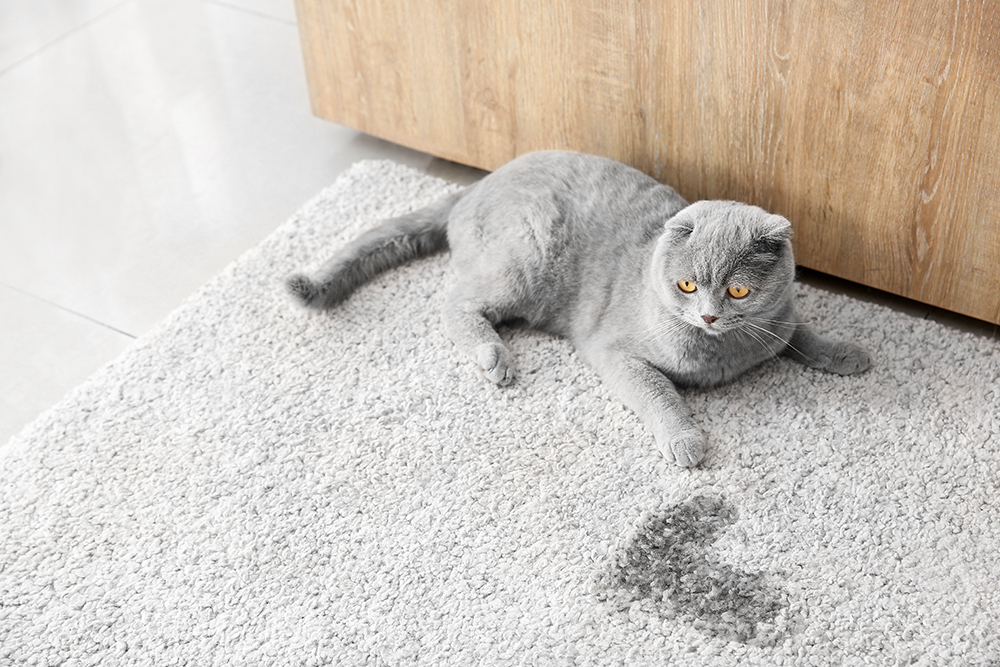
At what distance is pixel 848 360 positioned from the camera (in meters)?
1.70

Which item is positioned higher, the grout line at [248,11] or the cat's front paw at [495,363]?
the grout line at [248,11]

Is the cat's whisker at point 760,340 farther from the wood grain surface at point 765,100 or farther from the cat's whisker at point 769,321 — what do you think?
the wood grain surface at point 765,100

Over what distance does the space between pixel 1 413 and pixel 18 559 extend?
1.25ft

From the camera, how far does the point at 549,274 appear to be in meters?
1.76

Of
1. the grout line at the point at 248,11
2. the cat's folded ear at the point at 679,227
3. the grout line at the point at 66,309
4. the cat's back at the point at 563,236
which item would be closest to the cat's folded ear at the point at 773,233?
the cat's folded ear at the point at 679,227

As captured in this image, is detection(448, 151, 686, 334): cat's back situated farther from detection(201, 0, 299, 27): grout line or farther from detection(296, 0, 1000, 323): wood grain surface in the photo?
detection(201, 0, 299, 27): grout line

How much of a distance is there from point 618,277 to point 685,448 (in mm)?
339

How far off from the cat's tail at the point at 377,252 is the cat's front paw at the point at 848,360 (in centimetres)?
78

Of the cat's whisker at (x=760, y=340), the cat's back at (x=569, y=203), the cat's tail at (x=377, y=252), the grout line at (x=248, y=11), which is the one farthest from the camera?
the grout line at (x=248, y=11)

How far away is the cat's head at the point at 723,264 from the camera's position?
154 cm

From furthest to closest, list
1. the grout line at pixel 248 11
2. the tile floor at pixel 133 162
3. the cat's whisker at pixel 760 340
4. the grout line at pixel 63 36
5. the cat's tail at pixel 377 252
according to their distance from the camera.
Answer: the grout line at pixel 248 11 → the grout line at pixel 63 36 → the tile floor at pixel 133 162 → the cat's tail at pixel 377 252 → the cat's whisker at pixel 760 340

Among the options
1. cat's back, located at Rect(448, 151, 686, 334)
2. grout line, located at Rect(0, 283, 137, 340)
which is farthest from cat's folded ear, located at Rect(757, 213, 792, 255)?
grout line, located at Rect(0, 283, 137, 340)

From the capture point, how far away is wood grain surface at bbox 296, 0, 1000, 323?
1.55 meters

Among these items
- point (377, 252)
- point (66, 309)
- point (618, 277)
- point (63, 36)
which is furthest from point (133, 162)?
point (618, 277)
